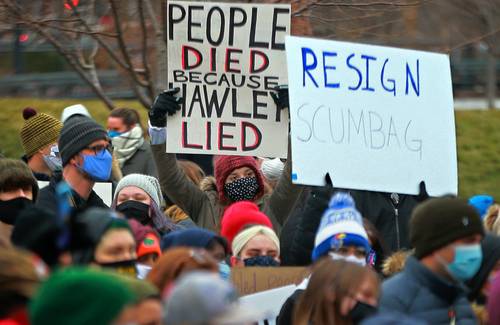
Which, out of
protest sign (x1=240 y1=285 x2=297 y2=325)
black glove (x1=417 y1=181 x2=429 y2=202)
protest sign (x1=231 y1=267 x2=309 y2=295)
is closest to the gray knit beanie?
protest sign (x1=231 y1=267 x2=309 y2=295)

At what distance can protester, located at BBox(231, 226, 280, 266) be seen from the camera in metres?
7.35

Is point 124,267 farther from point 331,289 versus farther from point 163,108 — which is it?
point 163,108

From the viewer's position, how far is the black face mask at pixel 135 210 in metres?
8.02

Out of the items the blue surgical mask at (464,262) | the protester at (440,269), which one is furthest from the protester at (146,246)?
the blue surgical mask at (464,262)

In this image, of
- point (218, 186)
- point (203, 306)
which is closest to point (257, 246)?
point (218, 186)

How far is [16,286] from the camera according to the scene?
5016 mm

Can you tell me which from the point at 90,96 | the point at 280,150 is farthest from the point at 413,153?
the point at 90,96

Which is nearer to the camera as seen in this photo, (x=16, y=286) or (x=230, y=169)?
(x=16, y=286)

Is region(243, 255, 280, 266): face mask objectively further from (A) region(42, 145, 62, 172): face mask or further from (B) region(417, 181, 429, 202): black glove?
(A) region(42, 145, 62, 172): face mask

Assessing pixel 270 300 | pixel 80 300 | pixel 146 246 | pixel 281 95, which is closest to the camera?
pixel 80 300

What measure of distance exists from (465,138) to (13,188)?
1121 centimetres

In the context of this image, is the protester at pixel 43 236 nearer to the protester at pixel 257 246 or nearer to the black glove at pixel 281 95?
the protester at pixel 257 246

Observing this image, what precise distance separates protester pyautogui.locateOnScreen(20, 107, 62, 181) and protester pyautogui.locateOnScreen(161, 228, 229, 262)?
7.43 ft

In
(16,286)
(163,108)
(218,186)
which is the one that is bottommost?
(16,286)
